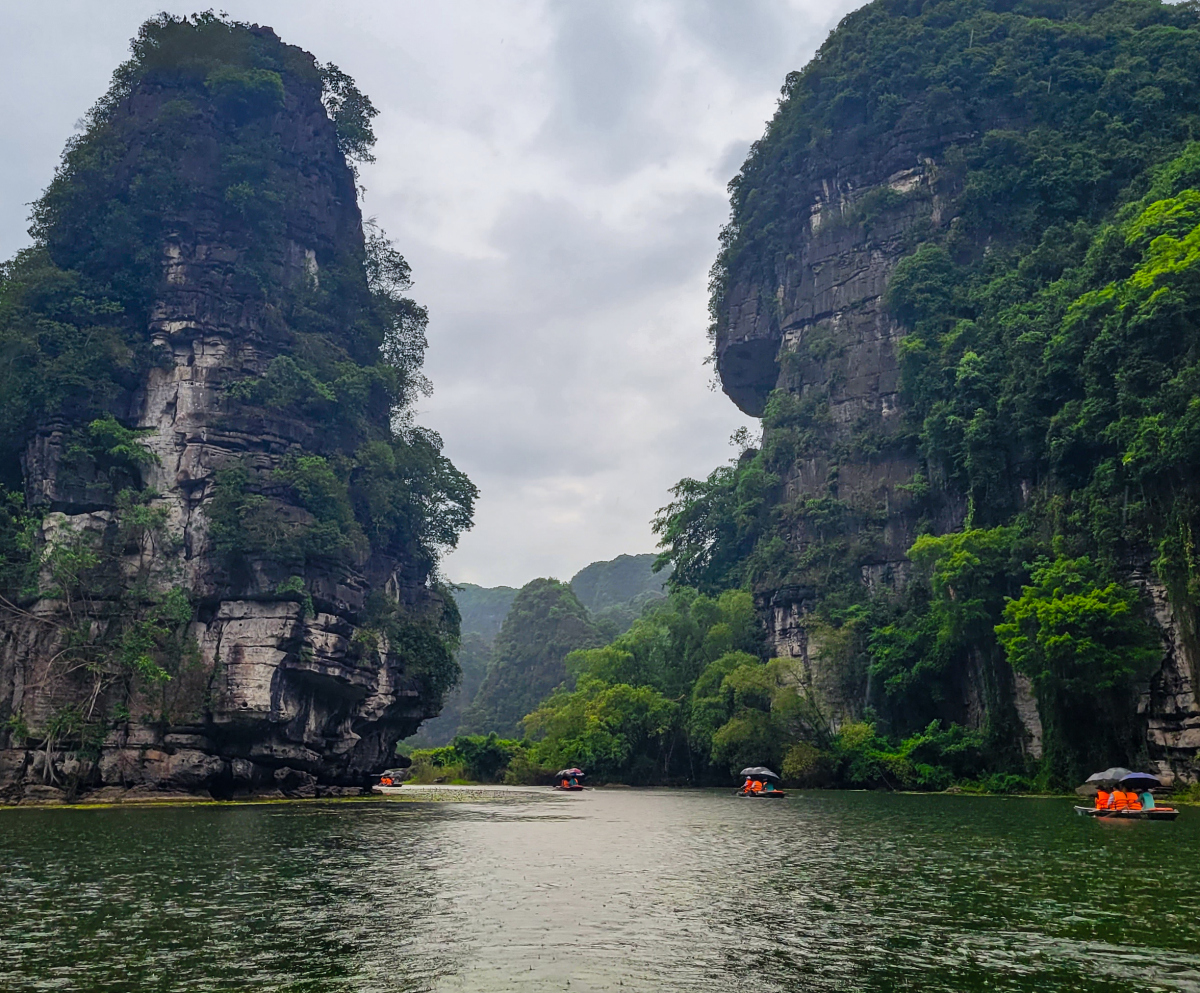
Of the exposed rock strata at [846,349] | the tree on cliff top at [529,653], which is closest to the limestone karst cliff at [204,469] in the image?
the exposed rock strata at [846,349]

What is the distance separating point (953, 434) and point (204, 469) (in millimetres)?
30992

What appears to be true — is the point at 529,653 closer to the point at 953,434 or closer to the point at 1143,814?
the point at 953,434

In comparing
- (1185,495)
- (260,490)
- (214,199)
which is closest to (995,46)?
(1185,495)

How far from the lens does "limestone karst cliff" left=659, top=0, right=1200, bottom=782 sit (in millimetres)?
31000

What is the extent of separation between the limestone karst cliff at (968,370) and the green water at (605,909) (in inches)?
561

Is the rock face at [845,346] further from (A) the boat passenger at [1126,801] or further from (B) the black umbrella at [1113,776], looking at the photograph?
(A) the boat passenger at [1126,801]

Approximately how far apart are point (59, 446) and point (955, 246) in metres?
41.7

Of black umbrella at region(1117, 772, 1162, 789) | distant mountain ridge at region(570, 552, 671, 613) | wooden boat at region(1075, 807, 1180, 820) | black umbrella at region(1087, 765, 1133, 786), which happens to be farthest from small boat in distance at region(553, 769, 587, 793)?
distant mountain ridge at region(570, 552, 671, 613)

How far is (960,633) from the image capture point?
123 feet

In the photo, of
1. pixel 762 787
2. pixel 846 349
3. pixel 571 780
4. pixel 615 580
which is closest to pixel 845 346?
pixel 846 349

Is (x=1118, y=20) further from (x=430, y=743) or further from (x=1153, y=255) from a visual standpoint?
(x=430, y=743)

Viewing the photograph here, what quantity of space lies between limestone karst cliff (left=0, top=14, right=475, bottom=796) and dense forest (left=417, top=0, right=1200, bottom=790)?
1595 centimetres

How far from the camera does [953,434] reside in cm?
4194

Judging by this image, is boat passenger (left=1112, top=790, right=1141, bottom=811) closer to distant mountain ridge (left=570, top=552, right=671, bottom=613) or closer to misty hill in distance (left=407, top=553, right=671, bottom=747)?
misty hill in distance (left=407, top=553, right=671, bottom=747)
